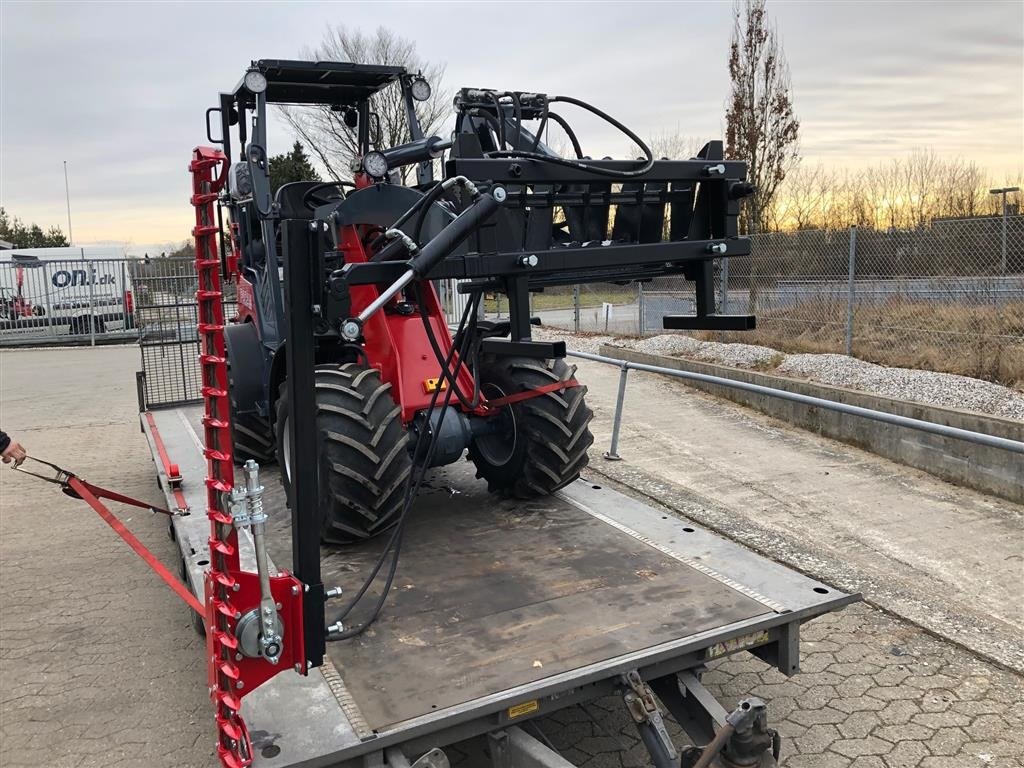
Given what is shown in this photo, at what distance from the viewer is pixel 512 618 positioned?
3.26 meters

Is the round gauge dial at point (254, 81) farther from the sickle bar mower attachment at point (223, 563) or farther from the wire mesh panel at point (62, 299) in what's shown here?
the wire mesh panel at point (62, 299)

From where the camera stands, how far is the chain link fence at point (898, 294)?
30.3 ft

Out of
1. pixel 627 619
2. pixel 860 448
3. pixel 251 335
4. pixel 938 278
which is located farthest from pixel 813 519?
pixel 938 278

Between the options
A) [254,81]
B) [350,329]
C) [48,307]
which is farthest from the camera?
[48,307]

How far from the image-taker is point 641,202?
322 centimetres

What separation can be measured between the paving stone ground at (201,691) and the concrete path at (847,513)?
39cm

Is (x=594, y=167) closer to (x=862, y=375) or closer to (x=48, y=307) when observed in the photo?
(x=862, y=375)

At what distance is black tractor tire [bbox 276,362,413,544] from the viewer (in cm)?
388

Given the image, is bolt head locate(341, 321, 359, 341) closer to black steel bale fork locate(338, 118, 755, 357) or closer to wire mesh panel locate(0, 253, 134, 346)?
black steel bale fork locate(338, 118, 755, 357)

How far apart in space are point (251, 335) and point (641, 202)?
3376 millimetres

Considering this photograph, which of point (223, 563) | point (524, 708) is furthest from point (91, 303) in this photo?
point (524, 708)

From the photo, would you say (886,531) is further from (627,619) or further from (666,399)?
(666,399)

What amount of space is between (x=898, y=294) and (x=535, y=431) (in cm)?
783

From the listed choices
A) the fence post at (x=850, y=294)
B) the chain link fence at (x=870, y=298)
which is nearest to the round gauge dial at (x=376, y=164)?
the chain link fence at (x=870, y=298)
